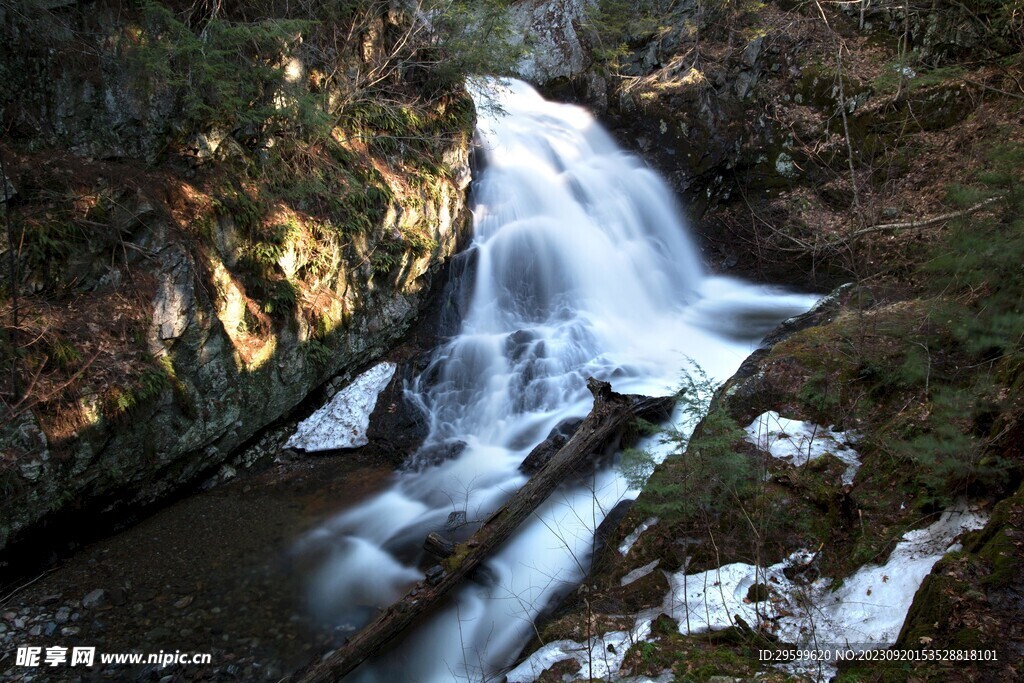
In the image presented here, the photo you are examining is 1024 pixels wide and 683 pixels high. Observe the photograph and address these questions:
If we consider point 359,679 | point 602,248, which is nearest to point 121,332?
point 359,679

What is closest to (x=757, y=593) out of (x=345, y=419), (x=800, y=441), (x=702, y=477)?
(x=702, y=477)

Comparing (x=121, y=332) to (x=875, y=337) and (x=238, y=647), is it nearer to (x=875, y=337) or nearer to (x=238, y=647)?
(x=238, y=647)

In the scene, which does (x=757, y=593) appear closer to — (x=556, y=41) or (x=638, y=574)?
(x=638, y=574)

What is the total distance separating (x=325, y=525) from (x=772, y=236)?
371 inches

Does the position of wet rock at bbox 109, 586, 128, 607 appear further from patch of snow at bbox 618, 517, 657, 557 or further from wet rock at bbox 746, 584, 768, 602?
wet rock at bbox 746, 584, 768, 602

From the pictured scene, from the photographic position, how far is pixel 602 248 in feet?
35.9

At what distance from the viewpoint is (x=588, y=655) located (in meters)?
3.53

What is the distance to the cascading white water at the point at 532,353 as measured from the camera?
5.11 m

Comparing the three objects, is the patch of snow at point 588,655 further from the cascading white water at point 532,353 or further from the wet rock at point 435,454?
the wet rock at point 435,454


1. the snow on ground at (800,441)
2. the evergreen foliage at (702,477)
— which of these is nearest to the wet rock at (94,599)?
the evergreen foliage at (702,477)

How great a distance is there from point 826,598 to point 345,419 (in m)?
6.18

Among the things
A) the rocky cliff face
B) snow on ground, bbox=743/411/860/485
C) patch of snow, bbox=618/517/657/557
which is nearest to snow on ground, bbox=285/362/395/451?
the rocky cliff face

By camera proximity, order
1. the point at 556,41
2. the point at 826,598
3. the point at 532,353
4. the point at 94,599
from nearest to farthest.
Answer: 1. the point at 826,598
2. the point at 94,599
3. the point at 532,353
4. the point at 556,41

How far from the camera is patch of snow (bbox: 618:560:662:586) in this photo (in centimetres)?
410
